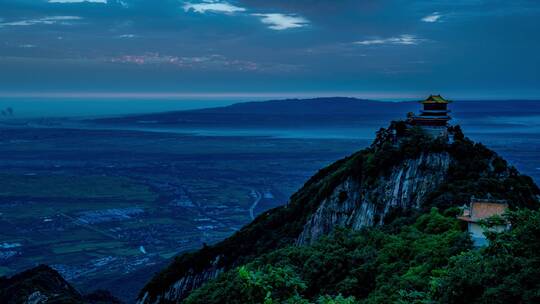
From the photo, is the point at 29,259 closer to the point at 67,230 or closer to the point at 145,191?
the point at 67,230

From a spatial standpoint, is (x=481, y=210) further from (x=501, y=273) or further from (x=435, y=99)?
(x=435, y=99)

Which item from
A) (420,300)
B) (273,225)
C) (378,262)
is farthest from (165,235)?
(420,300)

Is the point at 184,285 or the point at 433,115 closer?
the point at 184,285

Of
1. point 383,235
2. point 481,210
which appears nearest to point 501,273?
point 481,210

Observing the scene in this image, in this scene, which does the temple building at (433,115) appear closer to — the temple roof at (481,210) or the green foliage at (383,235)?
the green foliage at (383,235)

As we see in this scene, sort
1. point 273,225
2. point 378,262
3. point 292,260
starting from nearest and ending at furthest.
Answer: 1. point 378,262
2. point 292,260
3. point 273,225

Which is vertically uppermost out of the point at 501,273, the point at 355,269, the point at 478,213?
the point at 501,273

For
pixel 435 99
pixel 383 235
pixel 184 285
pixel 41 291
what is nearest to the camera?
pixel 383 235

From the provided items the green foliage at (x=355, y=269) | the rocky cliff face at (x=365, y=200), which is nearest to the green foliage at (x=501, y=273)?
the green foliage at (x=355, y=269)
